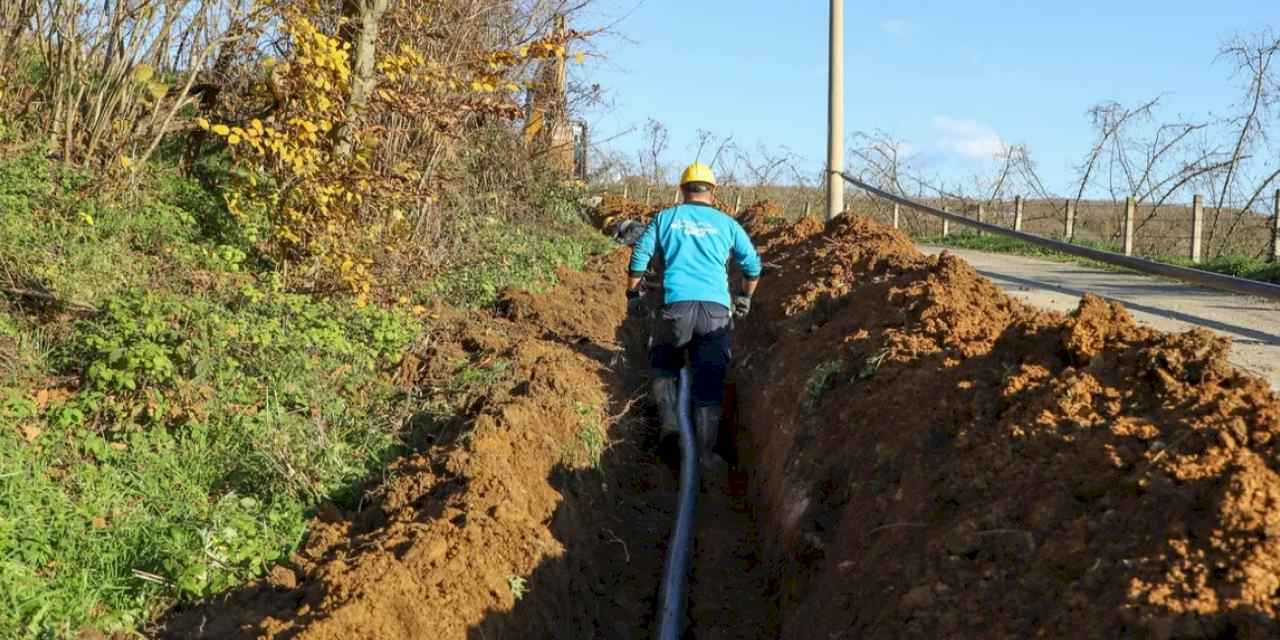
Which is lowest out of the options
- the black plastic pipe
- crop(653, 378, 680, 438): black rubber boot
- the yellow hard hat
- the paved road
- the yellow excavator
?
the black plastic pipe

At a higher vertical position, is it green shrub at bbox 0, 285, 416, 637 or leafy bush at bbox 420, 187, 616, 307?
leafy bush at bbox 420, 187, 616, 307

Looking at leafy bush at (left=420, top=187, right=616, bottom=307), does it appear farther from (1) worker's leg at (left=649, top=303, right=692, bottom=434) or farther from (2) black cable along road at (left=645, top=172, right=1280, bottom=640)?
(2) black cable along road at (left=645, top=172, right=1280, bottom=640)

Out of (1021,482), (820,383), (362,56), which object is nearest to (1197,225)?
(820,383)

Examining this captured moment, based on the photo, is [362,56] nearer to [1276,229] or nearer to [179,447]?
[179,447]

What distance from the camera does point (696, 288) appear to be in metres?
8.03

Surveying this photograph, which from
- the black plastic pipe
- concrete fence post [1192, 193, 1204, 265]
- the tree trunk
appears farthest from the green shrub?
concrete fence post [1192, 193, 1204, 265]

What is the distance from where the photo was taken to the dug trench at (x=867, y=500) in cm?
314

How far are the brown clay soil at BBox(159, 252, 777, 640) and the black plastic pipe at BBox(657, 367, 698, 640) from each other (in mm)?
119

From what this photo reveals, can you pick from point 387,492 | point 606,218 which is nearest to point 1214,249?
point 606,218

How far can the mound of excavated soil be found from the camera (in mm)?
2941

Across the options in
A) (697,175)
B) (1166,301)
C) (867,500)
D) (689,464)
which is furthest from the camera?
(1166,301)

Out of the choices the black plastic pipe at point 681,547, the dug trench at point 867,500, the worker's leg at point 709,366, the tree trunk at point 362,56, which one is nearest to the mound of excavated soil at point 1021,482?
the dug trench at point 867,500

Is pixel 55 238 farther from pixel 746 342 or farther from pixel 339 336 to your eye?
pixel 746 342

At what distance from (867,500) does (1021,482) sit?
1020mm
